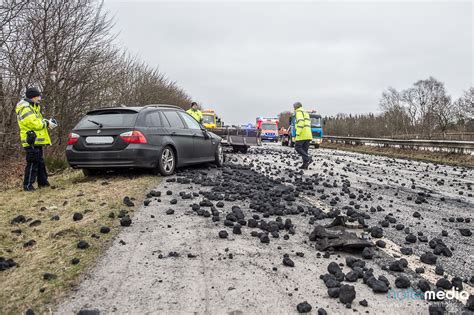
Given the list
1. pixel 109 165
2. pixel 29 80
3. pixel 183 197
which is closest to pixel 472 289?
pixel 183 197

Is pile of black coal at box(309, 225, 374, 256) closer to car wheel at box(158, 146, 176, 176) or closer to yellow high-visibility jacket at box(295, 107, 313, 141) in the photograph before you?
car wheel at box(158, 146, 176, 176)

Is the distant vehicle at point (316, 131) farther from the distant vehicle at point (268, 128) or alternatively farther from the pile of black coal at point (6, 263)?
the pile of black coal at point (6, 263)

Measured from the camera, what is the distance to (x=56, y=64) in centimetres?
1373

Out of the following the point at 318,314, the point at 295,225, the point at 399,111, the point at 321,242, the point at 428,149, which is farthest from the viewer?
the point at 399,111

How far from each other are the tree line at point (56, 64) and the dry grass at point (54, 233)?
5446 millimetres

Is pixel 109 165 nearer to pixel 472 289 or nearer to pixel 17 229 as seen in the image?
pixel 17 229

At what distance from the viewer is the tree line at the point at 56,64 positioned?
1185 cm

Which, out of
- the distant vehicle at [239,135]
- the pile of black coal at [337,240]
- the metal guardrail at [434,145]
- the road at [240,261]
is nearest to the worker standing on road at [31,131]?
the road at [240,261]

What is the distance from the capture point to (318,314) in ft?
9.29

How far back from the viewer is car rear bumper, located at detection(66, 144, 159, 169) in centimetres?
830

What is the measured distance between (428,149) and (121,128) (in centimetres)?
1955

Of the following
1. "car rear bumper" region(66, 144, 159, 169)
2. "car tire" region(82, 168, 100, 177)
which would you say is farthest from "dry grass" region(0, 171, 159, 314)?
"car tire" region(82, 168, 100, 177)

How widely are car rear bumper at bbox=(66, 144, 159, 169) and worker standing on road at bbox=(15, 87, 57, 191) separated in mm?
710

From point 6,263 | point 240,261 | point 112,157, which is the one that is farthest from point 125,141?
point 240,261
